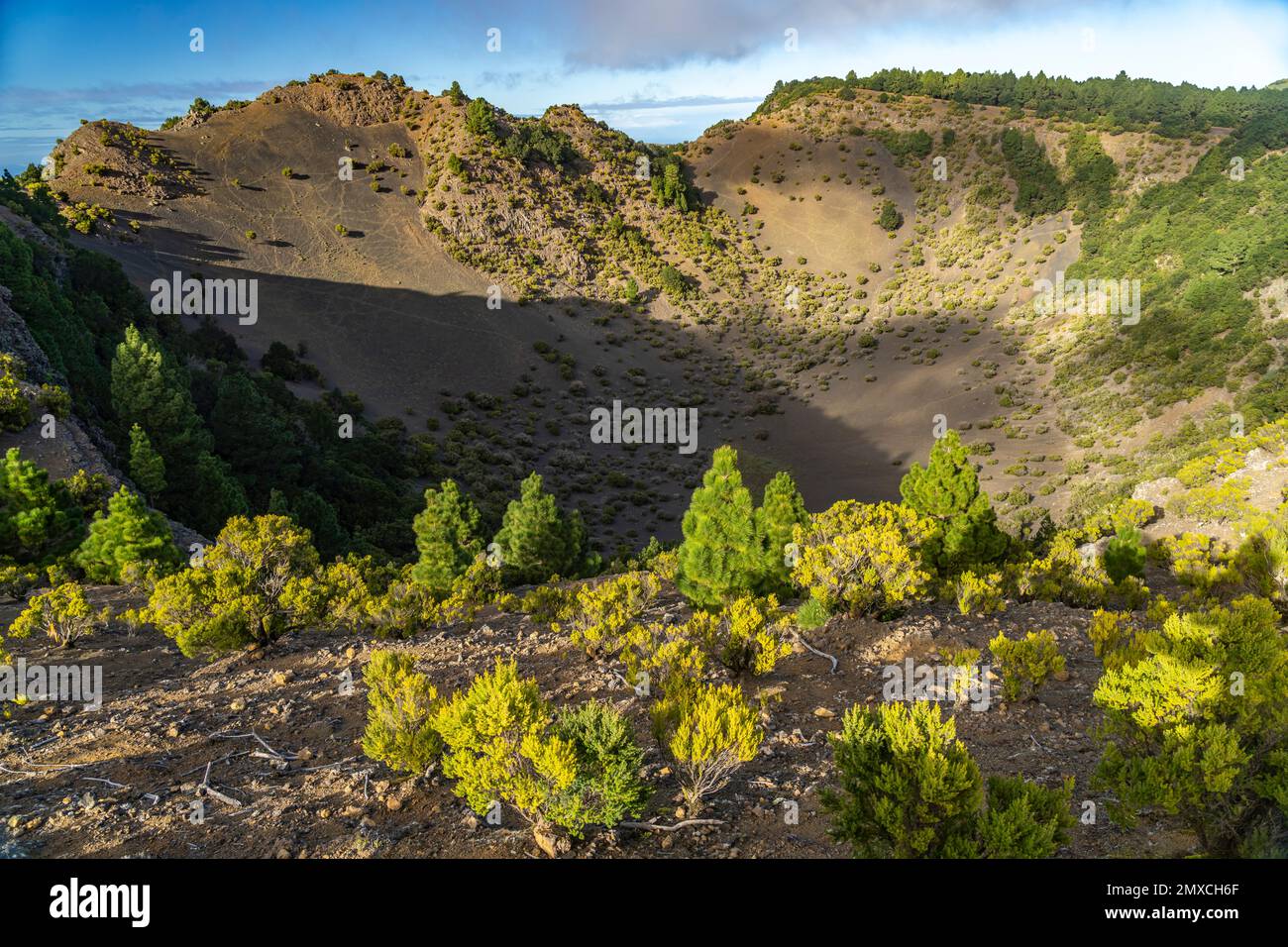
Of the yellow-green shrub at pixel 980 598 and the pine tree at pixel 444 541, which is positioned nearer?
the yellow-green shrub at pixel 980 598

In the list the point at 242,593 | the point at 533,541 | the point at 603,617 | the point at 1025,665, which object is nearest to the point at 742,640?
the point at 603,617

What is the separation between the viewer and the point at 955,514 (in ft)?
65.7

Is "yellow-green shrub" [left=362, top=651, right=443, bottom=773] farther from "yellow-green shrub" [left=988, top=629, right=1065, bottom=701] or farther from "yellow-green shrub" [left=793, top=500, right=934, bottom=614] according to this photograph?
"yellow-green shrub" [left=793, top=500, right=934, bottom=614]

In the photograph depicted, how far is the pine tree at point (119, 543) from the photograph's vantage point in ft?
65.0

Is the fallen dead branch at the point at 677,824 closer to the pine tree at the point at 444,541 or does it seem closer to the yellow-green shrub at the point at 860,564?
the yellow-green shrub at the point at 860,564

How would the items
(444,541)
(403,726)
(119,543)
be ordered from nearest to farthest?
(403,726) < (119,543) < (444,541)

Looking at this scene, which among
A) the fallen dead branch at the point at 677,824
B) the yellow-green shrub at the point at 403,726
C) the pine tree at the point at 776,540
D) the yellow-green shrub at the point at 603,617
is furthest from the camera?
the pine tree at the point at 776,540

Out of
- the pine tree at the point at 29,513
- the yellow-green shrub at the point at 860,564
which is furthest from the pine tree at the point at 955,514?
the pine tree at the point at 29,513

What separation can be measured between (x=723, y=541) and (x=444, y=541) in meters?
12.8

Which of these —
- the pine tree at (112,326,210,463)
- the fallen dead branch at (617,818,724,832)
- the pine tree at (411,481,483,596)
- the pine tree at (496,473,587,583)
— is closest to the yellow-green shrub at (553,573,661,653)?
the fallen dead branch at (617,818,724,832)

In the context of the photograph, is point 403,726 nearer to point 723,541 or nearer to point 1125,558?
point 723,541

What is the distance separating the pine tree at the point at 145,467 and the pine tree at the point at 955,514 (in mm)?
30458

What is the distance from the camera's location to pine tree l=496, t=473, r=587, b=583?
85.3 feet

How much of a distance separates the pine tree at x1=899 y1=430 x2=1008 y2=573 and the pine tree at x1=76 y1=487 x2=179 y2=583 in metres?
23.1
